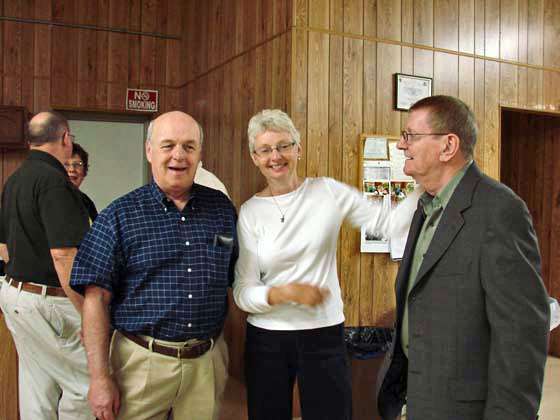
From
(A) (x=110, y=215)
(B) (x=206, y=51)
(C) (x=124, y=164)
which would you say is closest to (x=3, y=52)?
(C) (x=124, y=164)

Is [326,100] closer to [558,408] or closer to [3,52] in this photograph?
[558,408]

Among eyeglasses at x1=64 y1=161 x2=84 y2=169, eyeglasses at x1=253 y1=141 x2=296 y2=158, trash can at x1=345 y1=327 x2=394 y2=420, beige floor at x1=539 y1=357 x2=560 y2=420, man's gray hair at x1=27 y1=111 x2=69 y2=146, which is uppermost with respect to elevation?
man's gray hair at x1=27 y1=111 x2=69 y2=146

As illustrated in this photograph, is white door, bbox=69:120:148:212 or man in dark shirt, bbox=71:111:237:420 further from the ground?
white door, bbox=69:120:148:212

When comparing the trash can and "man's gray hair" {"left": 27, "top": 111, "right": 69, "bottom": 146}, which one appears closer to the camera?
"man's gray hair" {"left": 27, "top": 111, "right": 69, "bottom": 146}

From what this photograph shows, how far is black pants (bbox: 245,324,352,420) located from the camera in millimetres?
2041

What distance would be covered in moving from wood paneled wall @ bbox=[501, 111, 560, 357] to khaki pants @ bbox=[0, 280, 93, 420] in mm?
4390

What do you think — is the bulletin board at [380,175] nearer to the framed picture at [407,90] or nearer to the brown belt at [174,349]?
the framed picture at [407,90]

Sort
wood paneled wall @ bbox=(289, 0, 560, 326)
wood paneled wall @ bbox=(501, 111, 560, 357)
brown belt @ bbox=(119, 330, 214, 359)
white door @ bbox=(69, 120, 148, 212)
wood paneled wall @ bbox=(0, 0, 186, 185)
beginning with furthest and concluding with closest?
white door @ bbox=(69, 120, 148, 212)
wood paneled wall @ bbox=(501, 111, 560, 357)
wood paneled wall @ bbox=(0, 0, 186, 185)
wood paneled wall @ bbox=(289, 0, 560, 326)
brown belt @ bbox=(119, 330, 214, 359)

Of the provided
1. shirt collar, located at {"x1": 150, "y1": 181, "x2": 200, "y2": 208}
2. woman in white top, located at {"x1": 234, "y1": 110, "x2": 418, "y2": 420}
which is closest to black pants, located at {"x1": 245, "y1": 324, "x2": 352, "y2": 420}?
woman in white top, located at {"x1": 234, "y1": 110, "x2": 418, "y2": 420}

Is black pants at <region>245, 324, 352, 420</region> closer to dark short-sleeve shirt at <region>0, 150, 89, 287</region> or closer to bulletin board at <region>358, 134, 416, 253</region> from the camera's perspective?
dark short-sleeve shirt at <region>0, 150, 89, 287</region>

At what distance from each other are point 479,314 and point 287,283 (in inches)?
28.2

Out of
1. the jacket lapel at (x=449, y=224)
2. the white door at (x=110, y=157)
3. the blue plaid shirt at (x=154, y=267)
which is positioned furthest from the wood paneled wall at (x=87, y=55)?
the jacket lapel at (x=449, y=224)

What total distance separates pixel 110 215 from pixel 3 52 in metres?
4.20

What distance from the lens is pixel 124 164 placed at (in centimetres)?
579
